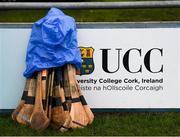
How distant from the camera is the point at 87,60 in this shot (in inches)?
256

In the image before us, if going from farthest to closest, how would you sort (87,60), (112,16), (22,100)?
(112,16) < (87,60) < (22,100)

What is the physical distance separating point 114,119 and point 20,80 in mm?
1219

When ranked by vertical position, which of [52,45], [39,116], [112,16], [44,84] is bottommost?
[39,116]

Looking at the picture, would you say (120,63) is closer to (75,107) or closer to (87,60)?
(87,60)

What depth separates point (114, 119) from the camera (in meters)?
6.39

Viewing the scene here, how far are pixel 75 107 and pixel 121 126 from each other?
57cm

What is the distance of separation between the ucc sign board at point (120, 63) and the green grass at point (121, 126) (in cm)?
16

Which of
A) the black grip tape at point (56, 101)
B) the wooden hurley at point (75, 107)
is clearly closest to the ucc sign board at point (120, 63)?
the wooden hurley at point (75, 107)

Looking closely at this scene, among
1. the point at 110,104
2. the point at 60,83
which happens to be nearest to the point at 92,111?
the point at 110,104

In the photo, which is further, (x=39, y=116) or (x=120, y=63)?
(x=120, y=63)

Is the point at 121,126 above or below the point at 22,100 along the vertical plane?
below

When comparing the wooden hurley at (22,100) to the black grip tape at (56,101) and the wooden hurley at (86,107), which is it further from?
the wooden hurley at (86,107)

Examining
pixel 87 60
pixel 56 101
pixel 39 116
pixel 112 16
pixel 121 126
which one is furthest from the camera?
pixel 112 16

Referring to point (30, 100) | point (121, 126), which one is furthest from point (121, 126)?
point (30, 100)
